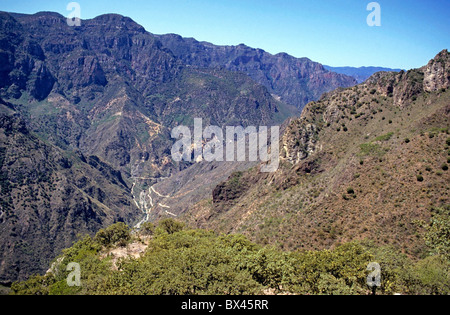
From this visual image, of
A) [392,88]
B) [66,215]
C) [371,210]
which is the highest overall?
[392,88]

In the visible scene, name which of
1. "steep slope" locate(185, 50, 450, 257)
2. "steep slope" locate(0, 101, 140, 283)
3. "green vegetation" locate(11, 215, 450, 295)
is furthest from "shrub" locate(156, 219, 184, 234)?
"steep slope" locate(0, 101, 140, 283)

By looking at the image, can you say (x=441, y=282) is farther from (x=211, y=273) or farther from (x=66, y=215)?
(x=66, y=215)

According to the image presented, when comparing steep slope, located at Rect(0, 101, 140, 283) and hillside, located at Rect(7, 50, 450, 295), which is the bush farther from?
steep slope, located at Rect(0, 101, 140, 283)

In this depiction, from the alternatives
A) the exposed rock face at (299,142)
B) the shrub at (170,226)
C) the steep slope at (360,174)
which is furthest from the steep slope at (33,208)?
the exposed rock face at (299,142)

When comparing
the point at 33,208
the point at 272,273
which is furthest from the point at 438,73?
the point at 33,208

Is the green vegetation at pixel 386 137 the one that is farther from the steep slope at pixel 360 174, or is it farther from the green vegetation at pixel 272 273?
the green vegetation at pixel 272 273
